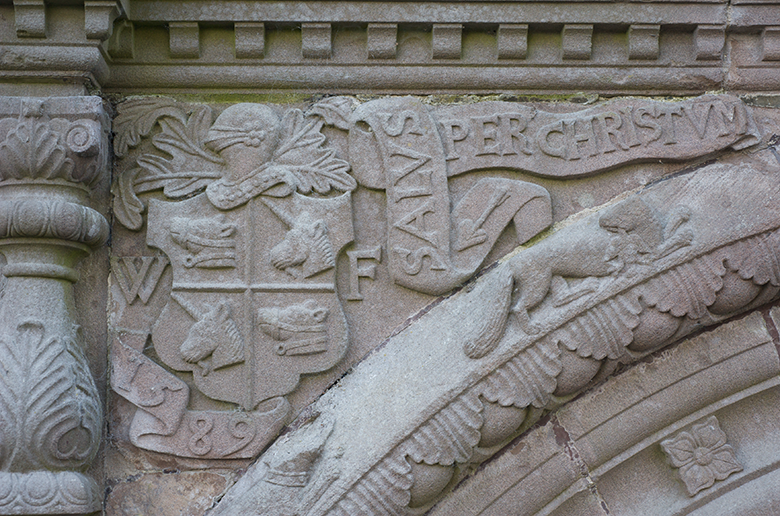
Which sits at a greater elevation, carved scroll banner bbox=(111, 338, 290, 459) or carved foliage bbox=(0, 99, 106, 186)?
carved foliage bbox=(0, 99, 106, 186)

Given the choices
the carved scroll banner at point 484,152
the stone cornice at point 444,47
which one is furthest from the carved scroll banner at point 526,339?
the stone cornice at point 444,47

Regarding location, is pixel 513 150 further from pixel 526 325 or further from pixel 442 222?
pixel 526 325

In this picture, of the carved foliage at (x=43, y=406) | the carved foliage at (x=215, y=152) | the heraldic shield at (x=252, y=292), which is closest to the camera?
the carved foliage at (x=43, y=406)

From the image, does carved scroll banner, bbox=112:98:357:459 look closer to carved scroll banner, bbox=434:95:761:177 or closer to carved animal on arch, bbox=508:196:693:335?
carved scroll banner, bbox=434:95:761:177

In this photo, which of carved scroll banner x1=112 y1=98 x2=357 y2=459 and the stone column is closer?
the stone column

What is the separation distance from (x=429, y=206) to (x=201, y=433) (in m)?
1.01

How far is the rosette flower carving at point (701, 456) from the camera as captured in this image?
Answer: 256 cm

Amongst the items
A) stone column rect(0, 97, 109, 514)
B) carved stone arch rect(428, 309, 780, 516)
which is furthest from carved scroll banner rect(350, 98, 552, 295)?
stone column rect(0, 97, 109, 514)

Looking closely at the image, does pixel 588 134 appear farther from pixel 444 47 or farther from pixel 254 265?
pixel 254 265

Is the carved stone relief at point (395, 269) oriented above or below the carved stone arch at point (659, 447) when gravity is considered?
above

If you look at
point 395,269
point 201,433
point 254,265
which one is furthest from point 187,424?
point 395,269

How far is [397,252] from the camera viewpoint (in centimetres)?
256

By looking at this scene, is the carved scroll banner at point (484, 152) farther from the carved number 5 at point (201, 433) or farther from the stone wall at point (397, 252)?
the carved number 5 at point (201, 433)

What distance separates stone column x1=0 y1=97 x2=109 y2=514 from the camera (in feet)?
7.38
